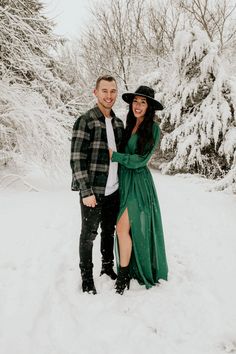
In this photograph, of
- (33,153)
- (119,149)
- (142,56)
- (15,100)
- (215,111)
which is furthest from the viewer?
(142,56)

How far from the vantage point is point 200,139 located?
32.8 feet

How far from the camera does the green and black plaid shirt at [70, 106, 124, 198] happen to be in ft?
9.57

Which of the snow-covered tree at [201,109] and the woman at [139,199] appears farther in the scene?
the snow-covered tree at [201,109]

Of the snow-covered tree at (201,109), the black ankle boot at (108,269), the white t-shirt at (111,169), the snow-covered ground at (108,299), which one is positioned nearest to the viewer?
the snow-covered ground at (108,299)

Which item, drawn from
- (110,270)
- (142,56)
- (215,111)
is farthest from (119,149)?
(142,56)

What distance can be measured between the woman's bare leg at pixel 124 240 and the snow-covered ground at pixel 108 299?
31cm

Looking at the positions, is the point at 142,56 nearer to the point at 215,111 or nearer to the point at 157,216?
the point at 215,111

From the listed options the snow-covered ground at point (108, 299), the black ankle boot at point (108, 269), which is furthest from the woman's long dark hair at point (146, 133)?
the snow-covered ground at point (108, 299)

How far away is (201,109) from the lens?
9844 mm

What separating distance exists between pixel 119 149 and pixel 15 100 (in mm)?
4688

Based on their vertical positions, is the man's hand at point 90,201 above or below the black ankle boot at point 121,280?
above

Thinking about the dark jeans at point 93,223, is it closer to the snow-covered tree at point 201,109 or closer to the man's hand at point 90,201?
the man's hand at point 90,201

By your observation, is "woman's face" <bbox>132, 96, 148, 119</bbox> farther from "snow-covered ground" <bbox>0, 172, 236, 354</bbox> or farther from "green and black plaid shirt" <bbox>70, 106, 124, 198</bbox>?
"snow-covered ground" <bbox>0, 172, 236, 354</bbox>

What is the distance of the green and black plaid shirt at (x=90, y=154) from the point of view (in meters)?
2.92
